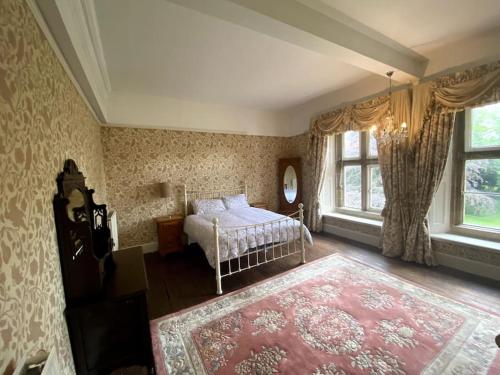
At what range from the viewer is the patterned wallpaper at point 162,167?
3.47 meters

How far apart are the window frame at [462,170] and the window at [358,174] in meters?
0.98

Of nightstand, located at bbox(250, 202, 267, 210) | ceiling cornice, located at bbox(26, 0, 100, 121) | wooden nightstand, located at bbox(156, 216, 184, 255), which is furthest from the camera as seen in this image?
nightstand, located at bbox(250, 202, 267, 210)

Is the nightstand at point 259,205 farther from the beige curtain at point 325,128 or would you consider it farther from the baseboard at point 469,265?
the baseboard at point 469,265

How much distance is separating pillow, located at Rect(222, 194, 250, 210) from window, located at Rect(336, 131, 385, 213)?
2.02m

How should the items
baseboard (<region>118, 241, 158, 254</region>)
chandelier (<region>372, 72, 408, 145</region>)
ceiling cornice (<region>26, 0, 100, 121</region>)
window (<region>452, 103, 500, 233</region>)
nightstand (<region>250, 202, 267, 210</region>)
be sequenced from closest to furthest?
1. ceiling cornice (<region>26, 0, 100, 121</region>)
2. window (<region>452, 103, 500, 233</region>)
3. chandelier (<region>372, 72, 408, 145</region>)
4. baseboard (<region>118, 241, 158, 254</region>)
5. nightstand (<region>250, 202, 267, 210</region>)

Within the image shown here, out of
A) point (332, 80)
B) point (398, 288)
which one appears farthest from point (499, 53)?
point (398, 288)

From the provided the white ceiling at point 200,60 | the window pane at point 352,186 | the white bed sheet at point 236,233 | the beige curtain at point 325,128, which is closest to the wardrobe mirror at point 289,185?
the beige curtain at point 325,128

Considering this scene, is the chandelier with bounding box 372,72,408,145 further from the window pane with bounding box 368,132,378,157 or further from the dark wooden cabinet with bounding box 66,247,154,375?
the dark wooden cabinet with bounding box 66,247,154,375

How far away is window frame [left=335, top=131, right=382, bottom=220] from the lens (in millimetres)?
3885

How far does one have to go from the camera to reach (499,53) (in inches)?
85.0

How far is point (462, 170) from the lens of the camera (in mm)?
2771

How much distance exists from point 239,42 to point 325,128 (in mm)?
2453

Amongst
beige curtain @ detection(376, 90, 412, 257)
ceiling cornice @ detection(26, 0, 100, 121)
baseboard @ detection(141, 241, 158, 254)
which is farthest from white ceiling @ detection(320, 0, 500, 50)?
baseboard @ detection(141, 241, 158, 254)

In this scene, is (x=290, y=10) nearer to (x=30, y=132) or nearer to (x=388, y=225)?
(x=30, y=132)
